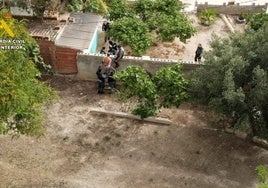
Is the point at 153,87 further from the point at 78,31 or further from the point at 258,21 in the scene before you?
the point at 258,21

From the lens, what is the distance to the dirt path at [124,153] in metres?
14.4

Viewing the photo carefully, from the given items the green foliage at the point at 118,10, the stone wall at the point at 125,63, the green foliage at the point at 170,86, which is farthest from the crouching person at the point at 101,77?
the green foliage at the point at 118,10

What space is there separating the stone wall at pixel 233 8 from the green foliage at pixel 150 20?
130 inches

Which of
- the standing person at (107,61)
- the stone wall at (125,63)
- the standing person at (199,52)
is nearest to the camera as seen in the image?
the standing person at (107,61)

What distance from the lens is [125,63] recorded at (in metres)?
17.9

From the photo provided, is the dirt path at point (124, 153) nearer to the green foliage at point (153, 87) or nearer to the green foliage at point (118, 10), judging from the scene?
the green foliage at point (153, 87)

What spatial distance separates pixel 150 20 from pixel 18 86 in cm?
1022

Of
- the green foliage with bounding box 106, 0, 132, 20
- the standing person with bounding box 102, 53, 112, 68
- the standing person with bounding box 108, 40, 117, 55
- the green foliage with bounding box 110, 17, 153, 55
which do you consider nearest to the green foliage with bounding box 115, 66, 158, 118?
the standing person with bounding box 102, 53, 112, 68

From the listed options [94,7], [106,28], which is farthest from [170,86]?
[94,7]

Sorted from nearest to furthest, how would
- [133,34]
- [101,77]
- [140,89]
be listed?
[140,89]
[101,77]
[133,34]

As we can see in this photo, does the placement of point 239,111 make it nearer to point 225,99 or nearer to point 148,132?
point 225,99

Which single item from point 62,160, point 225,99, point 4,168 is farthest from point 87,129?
point 225,99

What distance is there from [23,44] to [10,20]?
0.73m

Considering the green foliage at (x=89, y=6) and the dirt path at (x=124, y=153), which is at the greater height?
the green foliage at (x=89, y=6)
